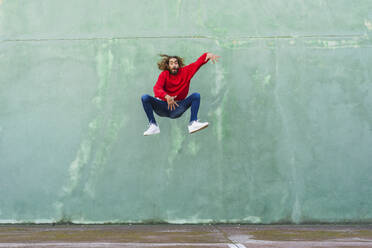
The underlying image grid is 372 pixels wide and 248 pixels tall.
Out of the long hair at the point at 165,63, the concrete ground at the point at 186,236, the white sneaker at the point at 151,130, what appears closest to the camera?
the concrete ground at the point at 186,236

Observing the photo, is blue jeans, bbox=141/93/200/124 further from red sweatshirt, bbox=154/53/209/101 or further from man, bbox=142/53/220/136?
red sweatshirt, bbox=154/53/209/101

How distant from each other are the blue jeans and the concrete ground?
5.27 ft

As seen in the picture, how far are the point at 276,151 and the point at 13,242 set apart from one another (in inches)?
162

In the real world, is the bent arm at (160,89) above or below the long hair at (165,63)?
below

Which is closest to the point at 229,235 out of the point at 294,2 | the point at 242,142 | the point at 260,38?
the point at 242,142

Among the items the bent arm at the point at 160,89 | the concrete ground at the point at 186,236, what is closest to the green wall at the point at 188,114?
the concrete ground at the point at 186,236

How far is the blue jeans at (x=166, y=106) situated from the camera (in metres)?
6.87

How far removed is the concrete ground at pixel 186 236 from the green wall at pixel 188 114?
47 centimetres

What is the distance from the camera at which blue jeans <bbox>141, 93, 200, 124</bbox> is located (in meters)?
6.87

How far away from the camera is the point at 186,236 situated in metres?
6.03

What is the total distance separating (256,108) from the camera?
25.6ft

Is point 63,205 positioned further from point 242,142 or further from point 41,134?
point 242,142

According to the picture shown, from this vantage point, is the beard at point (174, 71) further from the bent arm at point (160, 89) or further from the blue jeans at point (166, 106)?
the blue jeans at point (166, 106)

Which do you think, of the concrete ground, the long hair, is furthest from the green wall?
the long hair
